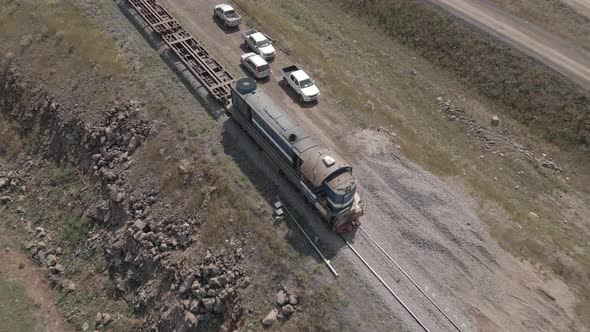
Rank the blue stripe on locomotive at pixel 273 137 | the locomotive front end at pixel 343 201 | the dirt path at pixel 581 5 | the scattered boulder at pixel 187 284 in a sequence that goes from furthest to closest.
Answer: the dirt path at pixel 581 5, the blue stripe on locomotive at pixel 273 137, the scattered boulder at pixel 187 284, the locomotive front end at pixel 343 201

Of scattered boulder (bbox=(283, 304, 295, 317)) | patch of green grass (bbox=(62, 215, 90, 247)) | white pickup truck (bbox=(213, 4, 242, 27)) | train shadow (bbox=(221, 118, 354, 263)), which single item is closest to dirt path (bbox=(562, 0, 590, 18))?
white pickup truck (bbox=(213, 4, 242, 27))

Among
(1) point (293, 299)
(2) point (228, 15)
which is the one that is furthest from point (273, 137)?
(2) point (228, 15)

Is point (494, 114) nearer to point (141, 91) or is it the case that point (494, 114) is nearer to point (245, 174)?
point (245, 174)

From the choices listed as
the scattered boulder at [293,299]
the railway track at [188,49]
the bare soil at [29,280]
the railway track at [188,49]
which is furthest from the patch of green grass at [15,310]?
the railway track at [188,49]

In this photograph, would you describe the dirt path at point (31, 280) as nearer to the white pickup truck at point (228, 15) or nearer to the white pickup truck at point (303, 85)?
the white pickup truck at point (303, 85)

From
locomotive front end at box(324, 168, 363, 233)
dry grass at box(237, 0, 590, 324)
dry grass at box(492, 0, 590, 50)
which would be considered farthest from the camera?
dry grass at box(492, 0, 590, 50)

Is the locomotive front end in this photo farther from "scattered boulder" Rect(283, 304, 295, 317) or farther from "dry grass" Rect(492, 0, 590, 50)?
"dry grass" Rect(492, 0, 590, 50)
